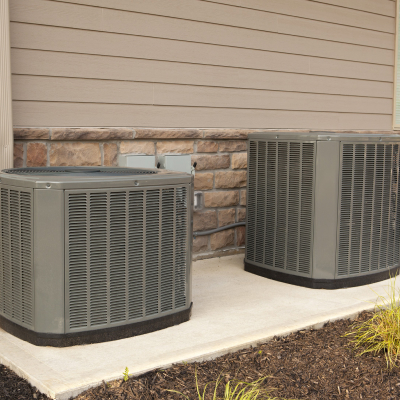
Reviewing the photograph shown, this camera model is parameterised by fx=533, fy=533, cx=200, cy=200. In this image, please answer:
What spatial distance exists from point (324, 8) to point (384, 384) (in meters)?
4.16

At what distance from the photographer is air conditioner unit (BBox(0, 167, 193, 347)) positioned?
2580 millimetres

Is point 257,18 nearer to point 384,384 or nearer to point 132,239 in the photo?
point 132,239

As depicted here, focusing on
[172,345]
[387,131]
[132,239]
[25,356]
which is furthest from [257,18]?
[25,356]

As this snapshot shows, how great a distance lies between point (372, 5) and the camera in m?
5.95

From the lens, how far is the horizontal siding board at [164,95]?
12.4ft

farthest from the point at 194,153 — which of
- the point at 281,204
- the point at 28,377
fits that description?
the point at 28,377

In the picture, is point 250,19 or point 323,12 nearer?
point 250,19

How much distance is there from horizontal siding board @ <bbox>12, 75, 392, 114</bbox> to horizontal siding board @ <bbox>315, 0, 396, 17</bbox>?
3.15ft

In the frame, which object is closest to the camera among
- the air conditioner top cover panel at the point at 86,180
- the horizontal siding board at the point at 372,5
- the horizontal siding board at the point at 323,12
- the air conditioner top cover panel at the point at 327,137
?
the air conditioner top cover panel at the point at 86,180

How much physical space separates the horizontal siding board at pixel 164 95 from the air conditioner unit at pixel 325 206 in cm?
78

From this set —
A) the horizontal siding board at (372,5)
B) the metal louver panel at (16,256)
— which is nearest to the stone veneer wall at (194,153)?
the metal louver panel at (16,256)

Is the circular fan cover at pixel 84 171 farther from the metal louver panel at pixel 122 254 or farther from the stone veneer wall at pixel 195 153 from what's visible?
the stone veneer wall at pixel 195 153

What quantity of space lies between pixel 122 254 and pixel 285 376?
986mm

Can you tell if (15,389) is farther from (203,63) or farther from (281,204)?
(203,63)
